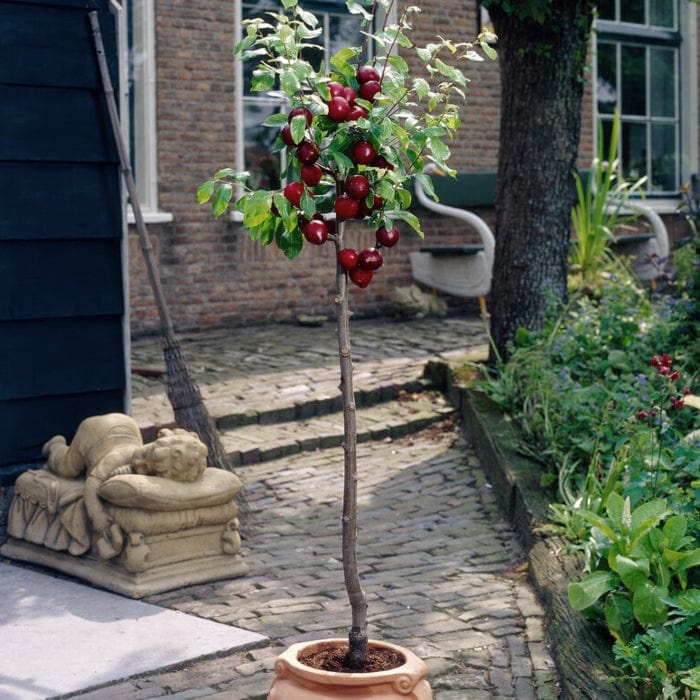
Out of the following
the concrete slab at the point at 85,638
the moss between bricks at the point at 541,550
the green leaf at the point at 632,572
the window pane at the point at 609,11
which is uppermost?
the window pane at the point at 609,11

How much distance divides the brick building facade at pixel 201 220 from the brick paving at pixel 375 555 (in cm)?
104

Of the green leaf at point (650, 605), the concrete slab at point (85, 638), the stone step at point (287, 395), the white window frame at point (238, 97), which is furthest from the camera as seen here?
the white window frame at point (238, 97)

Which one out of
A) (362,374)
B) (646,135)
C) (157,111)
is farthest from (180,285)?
(646,135)

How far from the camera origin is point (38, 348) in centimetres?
555

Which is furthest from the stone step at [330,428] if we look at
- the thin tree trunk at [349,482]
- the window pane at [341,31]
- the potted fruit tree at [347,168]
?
the window pane at [341,31]

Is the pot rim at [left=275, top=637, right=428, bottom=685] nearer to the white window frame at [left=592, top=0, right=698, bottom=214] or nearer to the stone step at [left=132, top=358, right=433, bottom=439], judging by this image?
the stone step at [left=132, top=358, right=433, bottom=439]

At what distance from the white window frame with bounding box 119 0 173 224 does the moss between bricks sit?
296 cm

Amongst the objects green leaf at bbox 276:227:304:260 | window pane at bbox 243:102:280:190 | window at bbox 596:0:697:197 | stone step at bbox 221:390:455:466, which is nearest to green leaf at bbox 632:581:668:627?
green leaf at bbox 276:227:304:260

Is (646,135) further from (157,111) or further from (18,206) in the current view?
(18,206)

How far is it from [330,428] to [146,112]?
3.64m

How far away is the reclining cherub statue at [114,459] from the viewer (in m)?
4.74

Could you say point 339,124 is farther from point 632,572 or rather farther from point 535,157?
point 535,157

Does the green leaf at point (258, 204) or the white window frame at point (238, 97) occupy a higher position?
the white window frame at point (238, 97)

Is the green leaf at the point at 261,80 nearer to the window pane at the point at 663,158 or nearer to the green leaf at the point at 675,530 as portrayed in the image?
the green leaf at the point at 675,530
